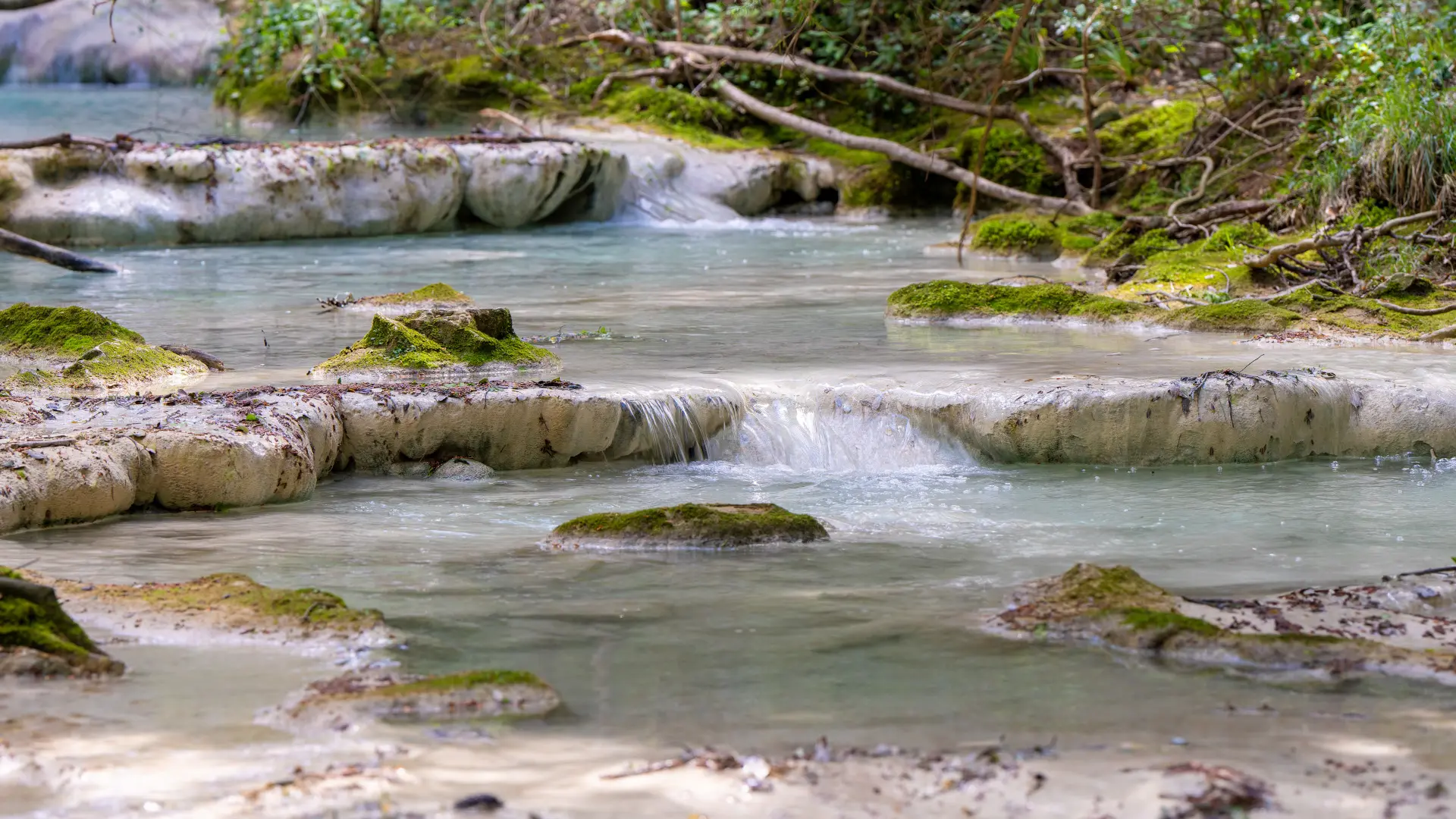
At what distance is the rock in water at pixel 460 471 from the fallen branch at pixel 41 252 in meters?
3.47

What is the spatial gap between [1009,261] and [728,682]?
10648mm

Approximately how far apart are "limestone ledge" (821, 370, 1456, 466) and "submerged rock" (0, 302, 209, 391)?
351 cm

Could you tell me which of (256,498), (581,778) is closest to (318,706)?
(581,778)

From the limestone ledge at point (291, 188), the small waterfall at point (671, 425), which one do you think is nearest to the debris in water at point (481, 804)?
the small waterfall at point (671, 425)

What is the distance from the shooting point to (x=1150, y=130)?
17.3 metres

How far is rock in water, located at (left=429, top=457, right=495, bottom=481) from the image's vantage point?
23.6 feet

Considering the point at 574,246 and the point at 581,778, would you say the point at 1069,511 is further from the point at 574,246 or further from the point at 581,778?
the point at 574,246

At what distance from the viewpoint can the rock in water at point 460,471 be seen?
283 inches

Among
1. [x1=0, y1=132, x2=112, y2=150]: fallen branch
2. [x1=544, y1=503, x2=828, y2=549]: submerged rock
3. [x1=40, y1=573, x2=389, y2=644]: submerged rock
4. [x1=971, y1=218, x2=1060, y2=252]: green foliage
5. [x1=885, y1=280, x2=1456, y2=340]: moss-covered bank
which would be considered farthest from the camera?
[x1=971, y1=218, x2=1060, y2=252]: green foliage

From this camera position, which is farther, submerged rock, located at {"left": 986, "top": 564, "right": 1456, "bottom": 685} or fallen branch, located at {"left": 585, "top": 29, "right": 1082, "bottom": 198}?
fallen branch, located at {"left": 585, "top": 29, "right": 1082, "bottom": 198}

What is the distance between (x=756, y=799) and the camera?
3.37 meters

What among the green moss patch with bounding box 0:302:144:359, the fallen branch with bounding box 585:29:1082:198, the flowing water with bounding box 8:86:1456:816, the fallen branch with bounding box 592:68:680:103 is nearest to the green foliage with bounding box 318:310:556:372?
the flowing water with bounding box 8:86:1456:816

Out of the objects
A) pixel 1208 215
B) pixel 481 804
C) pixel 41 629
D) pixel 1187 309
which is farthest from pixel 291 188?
pixel 481 804

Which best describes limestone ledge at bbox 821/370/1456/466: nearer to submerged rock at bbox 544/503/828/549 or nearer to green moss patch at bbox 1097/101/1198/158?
submerged rock at bbox 544/503/828/549
